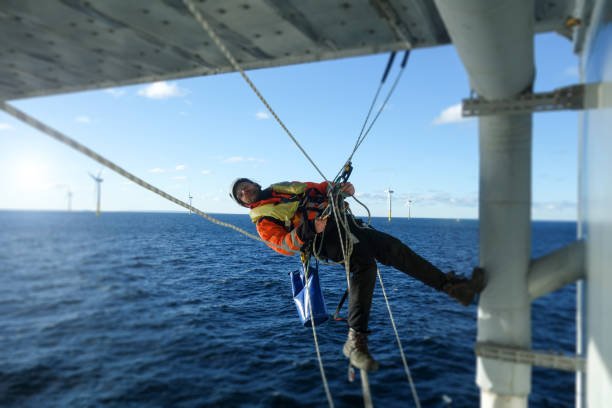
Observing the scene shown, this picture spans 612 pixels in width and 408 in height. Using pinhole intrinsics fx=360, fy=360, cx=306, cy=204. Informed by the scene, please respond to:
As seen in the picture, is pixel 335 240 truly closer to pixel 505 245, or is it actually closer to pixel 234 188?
pixel 234 188

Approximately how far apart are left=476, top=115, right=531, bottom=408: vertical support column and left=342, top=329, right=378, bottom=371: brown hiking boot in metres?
1.26

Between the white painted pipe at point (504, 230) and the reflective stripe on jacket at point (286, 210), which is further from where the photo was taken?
the reflective stripe on jacket at point (286, 210)

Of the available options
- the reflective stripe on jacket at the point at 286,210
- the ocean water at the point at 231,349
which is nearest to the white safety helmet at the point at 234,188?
the reflective stripe on jacket at the point at 286,210

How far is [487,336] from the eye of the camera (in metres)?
4.00

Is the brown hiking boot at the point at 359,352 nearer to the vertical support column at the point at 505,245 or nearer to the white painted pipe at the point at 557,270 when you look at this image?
the vertical support column at the point at 505,245

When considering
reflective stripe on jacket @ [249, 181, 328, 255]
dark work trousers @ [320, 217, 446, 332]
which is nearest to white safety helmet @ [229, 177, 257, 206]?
reflective stripe on jacket @ [249, 181, 328, 255]

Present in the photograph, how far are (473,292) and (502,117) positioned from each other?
1876mm

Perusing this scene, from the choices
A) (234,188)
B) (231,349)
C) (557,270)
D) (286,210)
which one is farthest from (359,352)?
(231,349)

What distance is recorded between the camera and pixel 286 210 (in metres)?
4.91

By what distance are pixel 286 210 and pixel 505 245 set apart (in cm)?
264

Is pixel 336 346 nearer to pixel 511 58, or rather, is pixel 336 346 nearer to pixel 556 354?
pixel 556 354

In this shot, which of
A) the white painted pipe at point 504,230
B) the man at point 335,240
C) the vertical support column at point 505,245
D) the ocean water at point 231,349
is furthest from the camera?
the ocean water at point 231,349

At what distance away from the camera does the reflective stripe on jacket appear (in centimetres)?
471

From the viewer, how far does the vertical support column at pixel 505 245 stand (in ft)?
12.1
